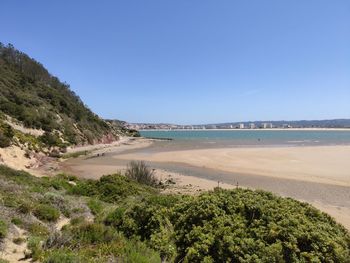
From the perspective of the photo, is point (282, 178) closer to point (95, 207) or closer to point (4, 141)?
point (95, 207)

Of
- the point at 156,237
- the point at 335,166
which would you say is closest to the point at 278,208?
the point at 156,237

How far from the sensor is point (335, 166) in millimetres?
27984

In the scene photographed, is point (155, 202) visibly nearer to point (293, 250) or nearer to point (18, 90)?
point (293, 250)

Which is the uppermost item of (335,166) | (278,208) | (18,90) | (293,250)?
(18,90)

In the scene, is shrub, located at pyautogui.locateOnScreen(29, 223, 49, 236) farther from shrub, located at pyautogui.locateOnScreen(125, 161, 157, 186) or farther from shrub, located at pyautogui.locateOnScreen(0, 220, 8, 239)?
shrub, located at pyautogui.locateOnScreen(125, 161, 157, 186)

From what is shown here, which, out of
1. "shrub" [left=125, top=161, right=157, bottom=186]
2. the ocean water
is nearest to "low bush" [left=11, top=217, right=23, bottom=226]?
"shrub" [left=125, top=161, right=157, bottom=186]

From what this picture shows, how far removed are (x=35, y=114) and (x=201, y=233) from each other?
4030 centimetres

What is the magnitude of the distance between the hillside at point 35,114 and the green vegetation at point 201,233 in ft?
63.0

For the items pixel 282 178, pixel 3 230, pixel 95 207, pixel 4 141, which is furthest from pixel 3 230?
pixel 4 141

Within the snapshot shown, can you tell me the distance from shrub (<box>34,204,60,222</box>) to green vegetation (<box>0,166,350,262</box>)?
0.03m

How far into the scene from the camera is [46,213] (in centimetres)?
820

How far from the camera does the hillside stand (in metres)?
34.5

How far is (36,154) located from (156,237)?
24.6 meters

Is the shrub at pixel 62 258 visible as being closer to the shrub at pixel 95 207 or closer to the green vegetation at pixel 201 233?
the green vegetation at pixel 201 233
